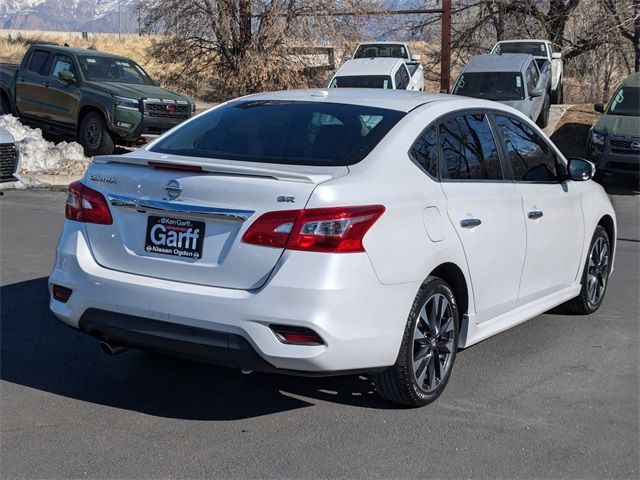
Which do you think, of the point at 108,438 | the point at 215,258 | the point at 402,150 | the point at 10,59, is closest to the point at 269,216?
the point at 215,258

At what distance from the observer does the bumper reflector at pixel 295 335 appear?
4340mm

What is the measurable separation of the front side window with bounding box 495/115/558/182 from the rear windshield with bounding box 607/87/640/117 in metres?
10.7

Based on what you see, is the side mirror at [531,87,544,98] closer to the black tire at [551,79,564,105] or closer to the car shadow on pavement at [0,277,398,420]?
the black tire at [551,79,564,105]

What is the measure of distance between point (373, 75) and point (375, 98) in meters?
17.4

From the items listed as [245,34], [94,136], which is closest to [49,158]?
[94,136]

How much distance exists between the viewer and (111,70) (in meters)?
17.8

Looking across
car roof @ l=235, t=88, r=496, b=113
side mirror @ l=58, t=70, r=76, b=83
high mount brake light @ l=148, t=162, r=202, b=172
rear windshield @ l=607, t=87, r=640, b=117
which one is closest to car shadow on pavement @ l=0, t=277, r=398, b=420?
high mount brake light @ l=148, t=162, r=202, b=172

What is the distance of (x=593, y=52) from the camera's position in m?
31.4

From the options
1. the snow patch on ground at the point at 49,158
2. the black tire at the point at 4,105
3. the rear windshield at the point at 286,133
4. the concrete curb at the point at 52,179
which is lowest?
the concrete curb at the point at 52,179

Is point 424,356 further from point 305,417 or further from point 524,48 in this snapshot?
point 524,48

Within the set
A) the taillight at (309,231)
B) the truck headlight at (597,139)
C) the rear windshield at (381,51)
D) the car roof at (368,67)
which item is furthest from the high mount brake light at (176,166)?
the rear windshield at (381,51)

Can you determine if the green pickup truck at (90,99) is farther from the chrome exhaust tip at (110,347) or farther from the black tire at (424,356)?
the black tire at (424,356)

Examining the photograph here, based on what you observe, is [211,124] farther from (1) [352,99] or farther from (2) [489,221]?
(2) [489,221]

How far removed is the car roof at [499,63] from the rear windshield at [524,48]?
17.1 ft
